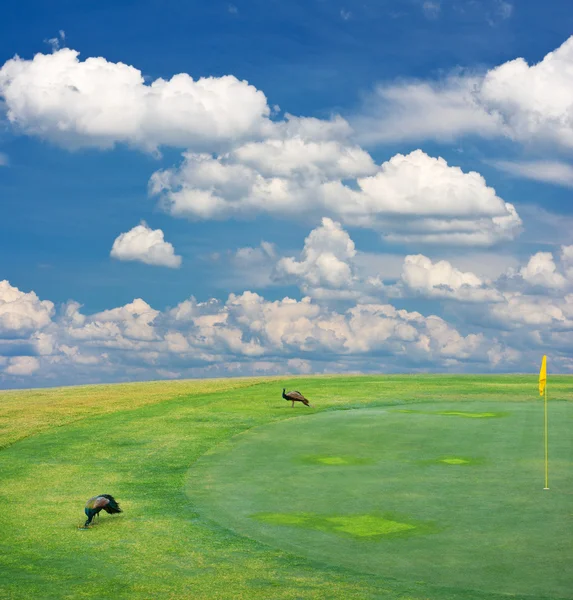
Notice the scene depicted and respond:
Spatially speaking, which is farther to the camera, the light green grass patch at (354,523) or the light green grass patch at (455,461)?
the light green grass patch at (455,461)

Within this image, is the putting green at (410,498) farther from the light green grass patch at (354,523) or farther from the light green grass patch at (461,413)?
the light green grass patch at (461,413)

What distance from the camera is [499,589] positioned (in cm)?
1498

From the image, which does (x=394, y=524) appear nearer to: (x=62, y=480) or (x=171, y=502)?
(x=171, y=502)

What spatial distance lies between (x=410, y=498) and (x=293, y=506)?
357 centimetres

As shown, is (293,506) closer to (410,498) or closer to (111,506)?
(410,498)

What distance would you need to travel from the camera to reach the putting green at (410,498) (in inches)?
656

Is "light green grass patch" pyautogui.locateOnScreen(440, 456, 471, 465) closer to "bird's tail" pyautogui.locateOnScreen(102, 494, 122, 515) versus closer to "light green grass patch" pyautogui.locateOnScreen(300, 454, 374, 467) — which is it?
"light green grass patch" pyautogui.locateOnScreen(300, 454, 374, 467)

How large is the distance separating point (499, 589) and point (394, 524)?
4932 millimetres

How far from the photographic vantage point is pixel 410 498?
22.3 m

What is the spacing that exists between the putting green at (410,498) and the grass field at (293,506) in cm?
7

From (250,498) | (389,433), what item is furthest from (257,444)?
(250,498)

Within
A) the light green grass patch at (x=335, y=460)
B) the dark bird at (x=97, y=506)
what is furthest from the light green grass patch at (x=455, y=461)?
the dark bird at (x=97, y=506)

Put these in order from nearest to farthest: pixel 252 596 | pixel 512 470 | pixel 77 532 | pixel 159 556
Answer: pixel 252 596, pixel 159 556, pixel 77 532, pixel 512 470

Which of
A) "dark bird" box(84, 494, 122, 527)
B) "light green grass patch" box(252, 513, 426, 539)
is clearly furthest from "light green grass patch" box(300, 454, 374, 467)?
"dark bird" box(84, 494, 122, 527)
